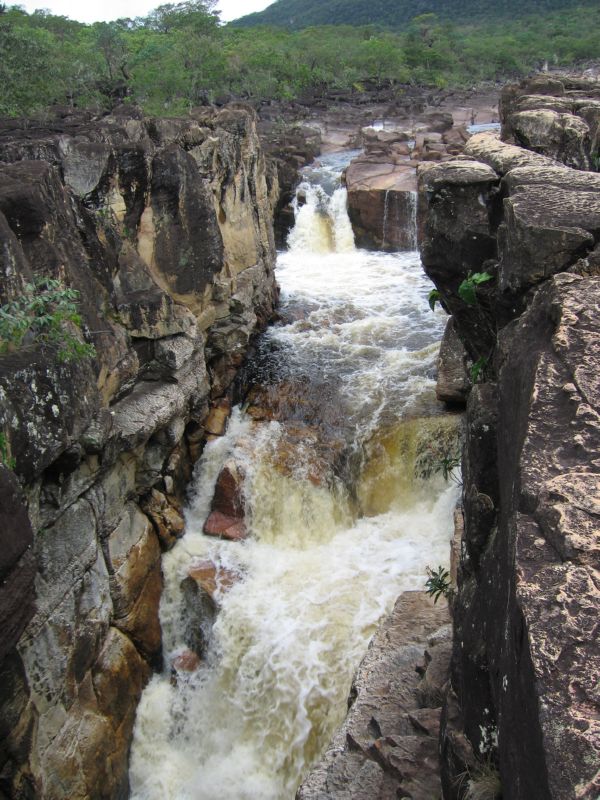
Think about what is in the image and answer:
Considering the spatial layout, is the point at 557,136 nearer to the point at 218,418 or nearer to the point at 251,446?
the point at 251,446

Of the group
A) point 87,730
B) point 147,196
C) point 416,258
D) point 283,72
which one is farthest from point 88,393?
point 283,72

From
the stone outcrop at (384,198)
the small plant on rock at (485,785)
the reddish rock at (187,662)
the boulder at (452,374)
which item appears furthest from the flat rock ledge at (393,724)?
the stone outcrop at (384,198)

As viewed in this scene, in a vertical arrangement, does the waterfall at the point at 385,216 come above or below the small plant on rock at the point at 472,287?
below

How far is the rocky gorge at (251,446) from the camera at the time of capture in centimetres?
285

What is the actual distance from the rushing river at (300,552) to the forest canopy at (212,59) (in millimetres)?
14195

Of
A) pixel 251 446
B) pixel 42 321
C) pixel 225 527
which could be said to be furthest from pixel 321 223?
pixel 42 321

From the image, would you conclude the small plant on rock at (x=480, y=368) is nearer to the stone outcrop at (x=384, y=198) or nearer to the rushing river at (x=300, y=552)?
the rushing river at (x=300, y=552)

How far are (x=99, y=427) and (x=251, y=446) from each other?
4.24 metres

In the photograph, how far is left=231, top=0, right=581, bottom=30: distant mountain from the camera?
9556 centimetres

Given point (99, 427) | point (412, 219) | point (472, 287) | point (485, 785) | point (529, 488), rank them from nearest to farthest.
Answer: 1. point (529, 488)
2. point (485, 785)
3. point (472, 287)
4. point (99, 427)
5. point (412, 219)

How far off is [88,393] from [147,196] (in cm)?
489

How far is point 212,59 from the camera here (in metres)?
35.8

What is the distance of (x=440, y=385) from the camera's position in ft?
38.1

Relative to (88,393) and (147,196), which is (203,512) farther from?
(147,196)
